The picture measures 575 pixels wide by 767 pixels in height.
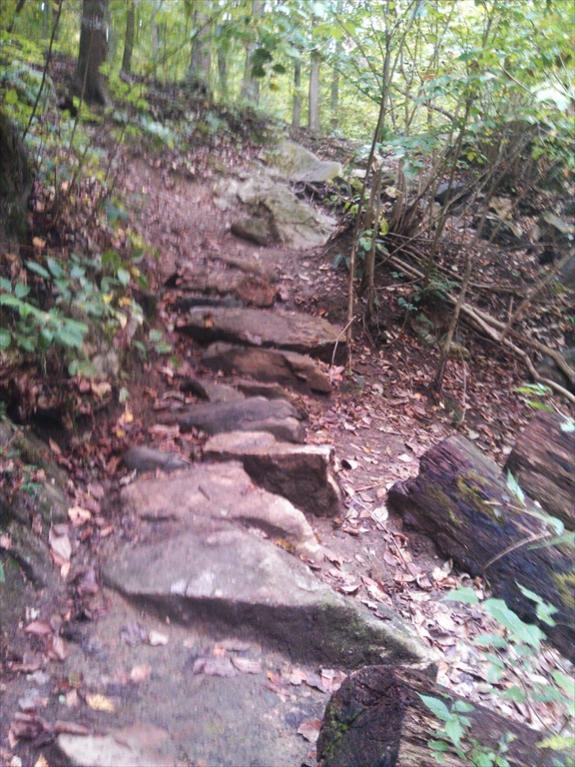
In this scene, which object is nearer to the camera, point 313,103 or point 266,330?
point 266,330

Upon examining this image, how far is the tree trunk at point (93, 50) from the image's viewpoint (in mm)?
7309

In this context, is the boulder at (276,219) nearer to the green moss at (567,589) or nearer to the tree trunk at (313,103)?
the green moss at (567,589)

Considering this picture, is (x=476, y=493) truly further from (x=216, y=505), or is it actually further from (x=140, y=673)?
(x=140, y=673)

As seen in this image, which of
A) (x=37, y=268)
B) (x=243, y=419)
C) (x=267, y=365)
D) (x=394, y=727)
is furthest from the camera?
(x=267, y=365)

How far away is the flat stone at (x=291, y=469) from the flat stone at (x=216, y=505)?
0.35 m

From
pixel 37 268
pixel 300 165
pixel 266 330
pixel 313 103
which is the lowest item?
pixel 266 330

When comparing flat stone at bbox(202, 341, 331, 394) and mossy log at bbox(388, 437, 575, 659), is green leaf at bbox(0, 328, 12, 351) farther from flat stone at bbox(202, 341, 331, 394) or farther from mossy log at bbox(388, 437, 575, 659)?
mossy log at bbox(388, 437, 575, 659)

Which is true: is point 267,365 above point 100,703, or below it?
above

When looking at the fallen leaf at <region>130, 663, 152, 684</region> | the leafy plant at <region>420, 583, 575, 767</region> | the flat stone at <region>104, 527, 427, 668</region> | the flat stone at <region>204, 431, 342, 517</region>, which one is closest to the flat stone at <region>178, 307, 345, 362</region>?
the flat stone at <region>204, 431, 342, 517</region>

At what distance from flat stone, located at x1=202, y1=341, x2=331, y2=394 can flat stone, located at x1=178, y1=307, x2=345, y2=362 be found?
0.52 feet

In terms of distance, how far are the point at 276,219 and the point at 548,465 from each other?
623 cm

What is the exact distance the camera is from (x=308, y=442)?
213 inches

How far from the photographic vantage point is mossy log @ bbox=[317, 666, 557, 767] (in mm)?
2137

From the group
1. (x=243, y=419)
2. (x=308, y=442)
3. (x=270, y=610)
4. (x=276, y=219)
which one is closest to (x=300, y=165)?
(x=276, y=219)
